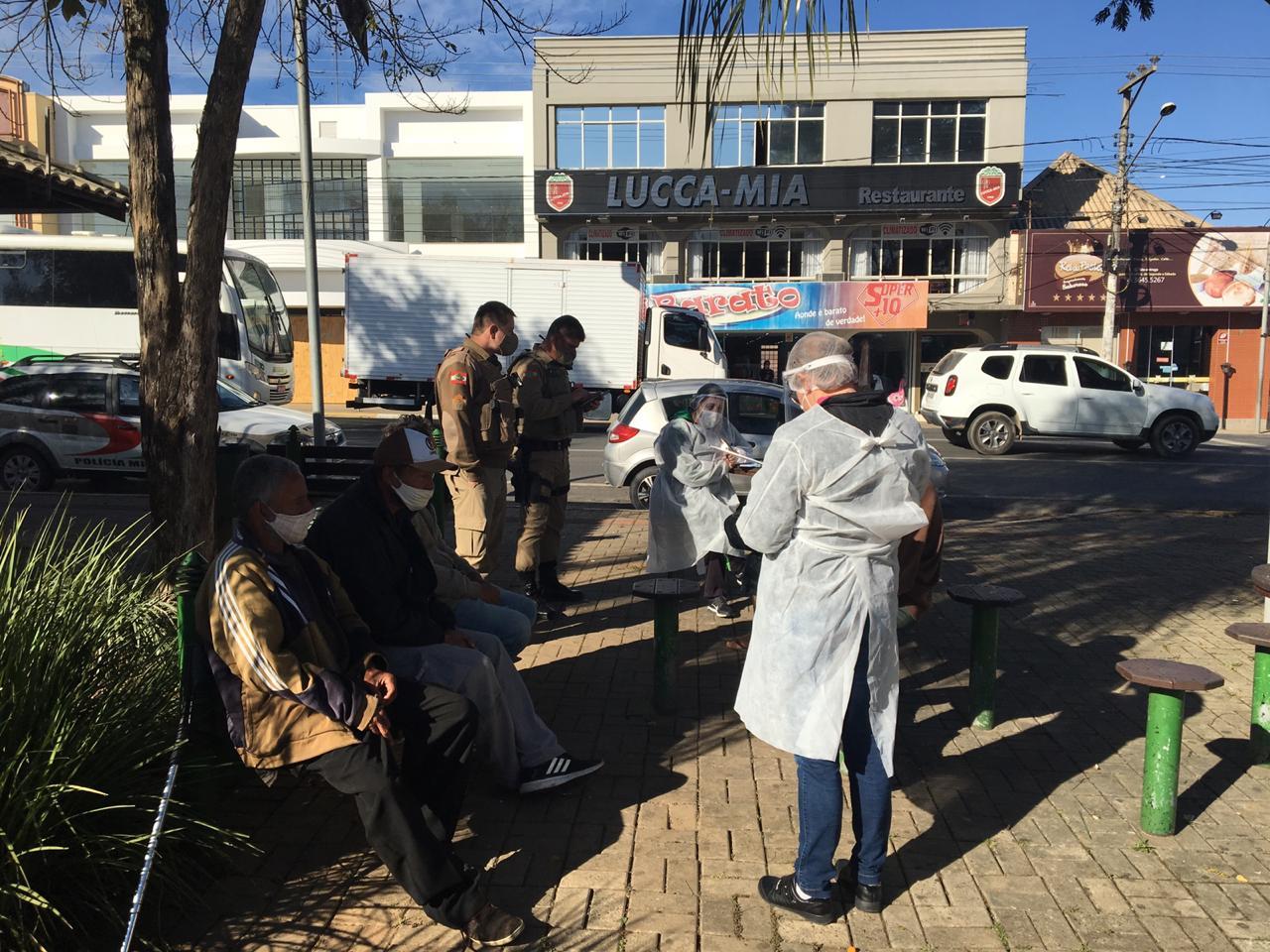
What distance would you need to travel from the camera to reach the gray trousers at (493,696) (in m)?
3.80

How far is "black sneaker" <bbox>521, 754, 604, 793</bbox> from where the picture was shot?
13.1 ft

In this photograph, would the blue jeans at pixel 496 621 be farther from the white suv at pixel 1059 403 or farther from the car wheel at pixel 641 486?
the white suv at pixel 1059 403

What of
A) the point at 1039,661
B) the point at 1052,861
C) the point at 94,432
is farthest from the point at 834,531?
the point at 94,432

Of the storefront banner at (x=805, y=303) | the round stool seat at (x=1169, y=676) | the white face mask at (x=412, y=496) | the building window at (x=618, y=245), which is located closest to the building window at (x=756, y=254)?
the building window at (x=618, y=245)

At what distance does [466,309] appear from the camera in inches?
864

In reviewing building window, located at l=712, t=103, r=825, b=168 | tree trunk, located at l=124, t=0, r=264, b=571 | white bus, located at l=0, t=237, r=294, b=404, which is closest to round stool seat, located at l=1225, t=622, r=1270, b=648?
tree trunk, located at l=124, t=0, r=264, b=571

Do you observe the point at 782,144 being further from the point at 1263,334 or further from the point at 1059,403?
the point at 1059,403

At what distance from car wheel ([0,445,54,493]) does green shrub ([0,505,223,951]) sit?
9.79 metres

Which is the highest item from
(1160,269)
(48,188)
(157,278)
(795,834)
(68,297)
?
(1160,269)

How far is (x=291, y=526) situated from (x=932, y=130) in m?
31.0

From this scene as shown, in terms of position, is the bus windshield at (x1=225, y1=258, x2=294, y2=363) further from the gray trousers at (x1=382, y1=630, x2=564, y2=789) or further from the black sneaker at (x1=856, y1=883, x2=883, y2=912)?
the black sneaker at (x1=856, y1=883, x2=883, y2=912)

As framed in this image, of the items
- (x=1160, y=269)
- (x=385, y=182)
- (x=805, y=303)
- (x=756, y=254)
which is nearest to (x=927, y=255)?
(x=805, y=303)

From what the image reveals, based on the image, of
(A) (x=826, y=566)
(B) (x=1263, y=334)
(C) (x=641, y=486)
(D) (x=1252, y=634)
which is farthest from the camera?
(B) (x=1263, y=334)

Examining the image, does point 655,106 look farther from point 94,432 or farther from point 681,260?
point 94,432
